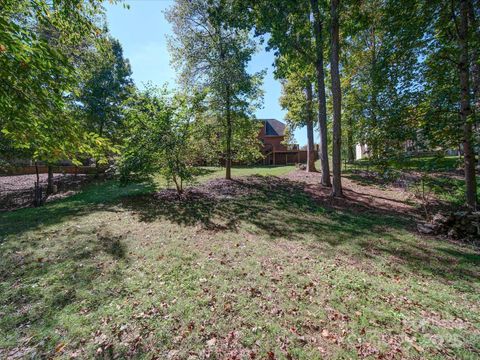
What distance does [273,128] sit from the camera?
109 ft

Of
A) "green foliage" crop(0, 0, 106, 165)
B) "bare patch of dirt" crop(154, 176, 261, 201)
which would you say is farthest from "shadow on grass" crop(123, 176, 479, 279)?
"green foliage" crop(0, 0, 106, 165)

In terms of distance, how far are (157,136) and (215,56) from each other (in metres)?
6.36

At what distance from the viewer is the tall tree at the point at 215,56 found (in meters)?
11.6

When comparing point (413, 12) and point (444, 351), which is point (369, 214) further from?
point (413, 12)

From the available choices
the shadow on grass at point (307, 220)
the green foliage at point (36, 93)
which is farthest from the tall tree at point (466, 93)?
the green foliage at point (36, 93)

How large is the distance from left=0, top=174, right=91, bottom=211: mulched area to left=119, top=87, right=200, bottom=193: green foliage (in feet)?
25.1

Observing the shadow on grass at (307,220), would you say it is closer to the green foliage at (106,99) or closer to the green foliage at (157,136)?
the green foliage at (157,136)

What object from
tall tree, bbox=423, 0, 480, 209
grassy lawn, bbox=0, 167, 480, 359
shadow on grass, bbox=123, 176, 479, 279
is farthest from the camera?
tall tree, bbox=423, 0, 480, 209

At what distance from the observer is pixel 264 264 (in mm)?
4867

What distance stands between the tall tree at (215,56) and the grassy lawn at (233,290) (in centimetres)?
679

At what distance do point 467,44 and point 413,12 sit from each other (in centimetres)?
226

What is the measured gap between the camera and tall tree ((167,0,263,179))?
1155 cm

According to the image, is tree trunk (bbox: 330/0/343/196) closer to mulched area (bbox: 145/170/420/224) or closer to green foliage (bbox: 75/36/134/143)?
mulched area (bbox: 145/170/420/224)

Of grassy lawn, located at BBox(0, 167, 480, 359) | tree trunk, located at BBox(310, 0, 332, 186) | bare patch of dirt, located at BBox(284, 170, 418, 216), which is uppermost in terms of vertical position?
tree trunk, located at BBox(310, 0, 332, 186)
